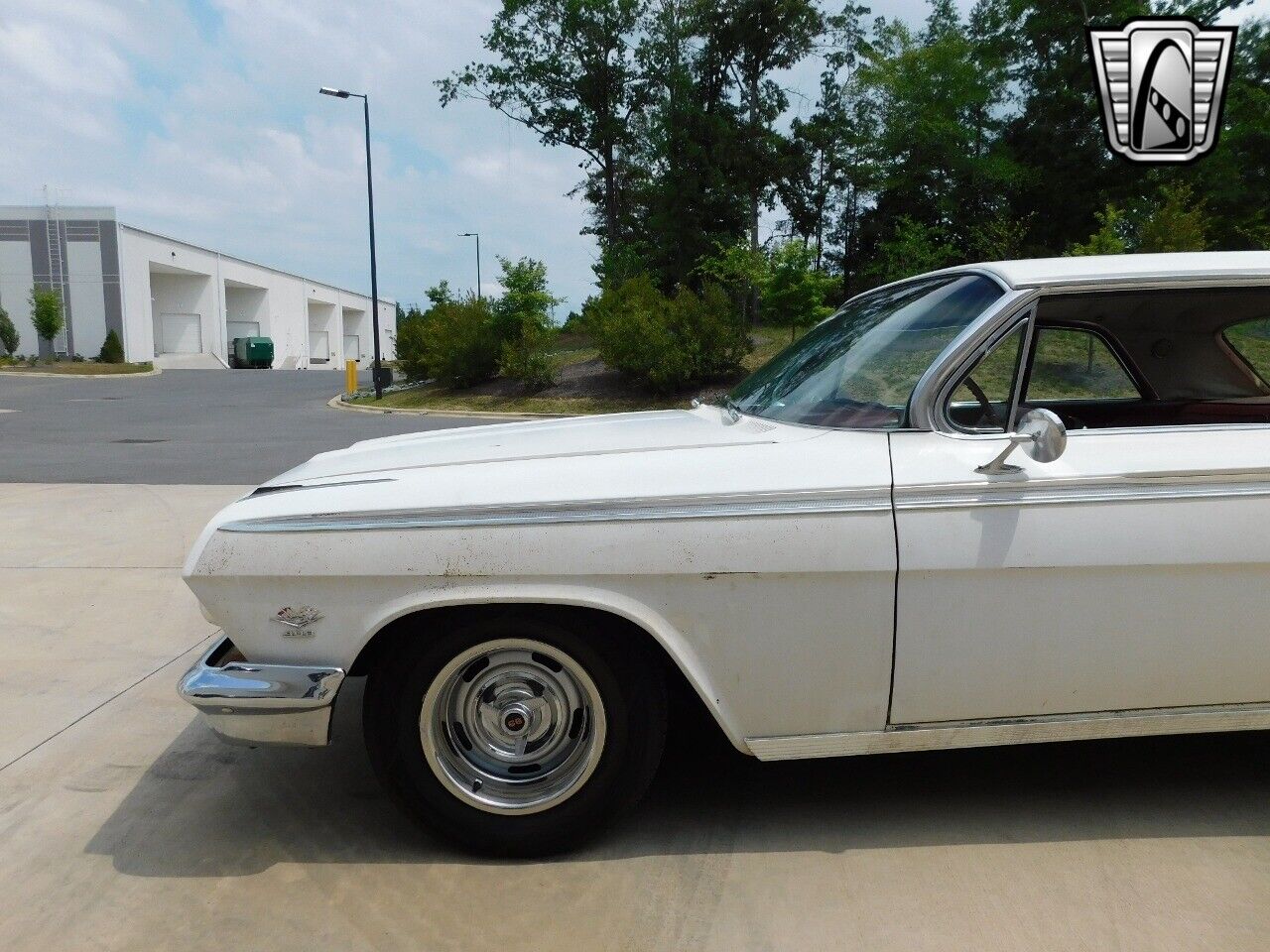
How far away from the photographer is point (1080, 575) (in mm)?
2594

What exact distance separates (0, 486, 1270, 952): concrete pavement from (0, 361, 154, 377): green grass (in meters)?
44.4

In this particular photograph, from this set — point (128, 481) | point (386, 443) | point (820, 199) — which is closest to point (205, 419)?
point (128, 481)

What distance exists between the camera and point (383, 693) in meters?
2.63

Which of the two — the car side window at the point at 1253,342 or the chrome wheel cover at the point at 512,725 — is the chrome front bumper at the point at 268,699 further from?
the car side window at the point at 1253,342

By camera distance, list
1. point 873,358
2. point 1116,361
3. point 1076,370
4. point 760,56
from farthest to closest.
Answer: point 760,56 < point 1116,361 < point 1076,370 < point 873,358

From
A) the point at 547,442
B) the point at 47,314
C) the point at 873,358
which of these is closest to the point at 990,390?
the point at 873,358

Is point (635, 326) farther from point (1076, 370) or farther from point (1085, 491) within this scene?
point (1085, 491)

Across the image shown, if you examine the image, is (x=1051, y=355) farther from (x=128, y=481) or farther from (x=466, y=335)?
(x=466, y=335)

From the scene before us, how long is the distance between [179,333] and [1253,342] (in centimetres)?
6668

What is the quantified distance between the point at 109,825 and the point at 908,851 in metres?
2.34

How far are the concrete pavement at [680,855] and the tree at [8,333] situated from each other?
183 feet

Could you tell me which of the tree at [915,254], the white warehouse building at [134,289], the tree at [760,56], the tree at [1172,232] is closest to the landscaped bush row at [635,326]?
the tree at [915,254]

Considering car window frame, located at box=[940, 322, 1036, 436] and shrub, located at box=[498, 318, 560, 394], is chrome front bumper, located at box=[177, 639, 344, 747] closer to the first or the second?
car window frame, located at box=[940, 322, 1036, 436]

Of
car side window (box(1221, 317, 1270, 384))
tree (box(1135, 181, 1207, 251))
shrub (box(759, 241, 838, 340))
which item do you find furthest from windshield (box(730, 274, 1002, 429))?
shrub (box(759, 241, 838, 340))
